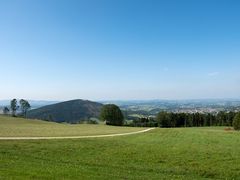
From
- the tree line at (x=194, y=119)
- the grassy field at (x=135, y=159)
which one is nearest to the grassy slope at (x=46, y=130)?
the grassy field at (x=135, y=159)

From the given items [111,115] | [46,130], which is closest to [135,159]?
[46,130]

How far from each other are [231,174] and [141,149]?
12241 millimetres

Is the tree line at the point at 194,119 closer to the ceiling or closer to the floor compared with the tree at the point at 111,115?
closer to the floor

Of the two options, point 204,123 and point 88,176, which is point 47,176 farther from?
point 204,123

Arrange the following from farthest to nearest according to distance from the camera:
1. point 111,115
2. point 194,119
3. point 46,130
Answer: point 194,119, point 111,115, point 46,130

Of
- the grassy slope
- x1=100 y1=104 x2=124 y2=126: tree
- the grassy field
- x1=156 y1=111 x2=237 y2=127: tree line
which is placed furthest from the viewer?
x1=156 y1=111 x2=237 y2=127: tree line

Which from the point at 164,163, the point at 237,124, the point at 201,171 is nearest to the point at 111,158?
the point at 164,163

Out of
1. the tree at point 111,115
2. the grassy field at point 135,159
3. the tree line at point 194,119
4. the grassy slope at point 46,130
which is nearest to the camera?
the grassy field at point 135,159

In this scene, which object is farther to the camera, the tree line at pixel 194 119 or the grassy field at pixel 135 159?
the tree line at pixel 194 119

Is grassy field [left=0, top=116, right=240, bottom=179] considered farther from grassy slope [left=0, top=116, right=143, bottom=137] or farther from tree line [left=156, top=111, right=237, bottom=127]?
tree line [left=156, top=111, right=237, bottom=127]

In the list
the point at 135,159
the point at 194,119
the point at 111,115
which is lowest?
the point at 194,119

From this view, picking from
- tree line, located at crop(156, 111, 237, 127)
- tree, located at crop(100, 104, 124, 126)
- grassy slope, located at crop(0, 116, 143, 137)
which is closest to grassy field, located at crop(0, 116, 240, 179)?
grassy slope, located at crop(0, 116, 143, 137)

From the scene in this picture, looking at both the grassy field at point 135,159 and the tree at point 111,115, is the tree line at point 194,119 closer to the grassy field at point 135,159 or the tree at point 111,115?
the tree at point 111,115

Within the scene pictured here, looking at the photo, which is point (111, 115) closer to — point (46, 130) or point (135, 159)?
point (46, 130)
